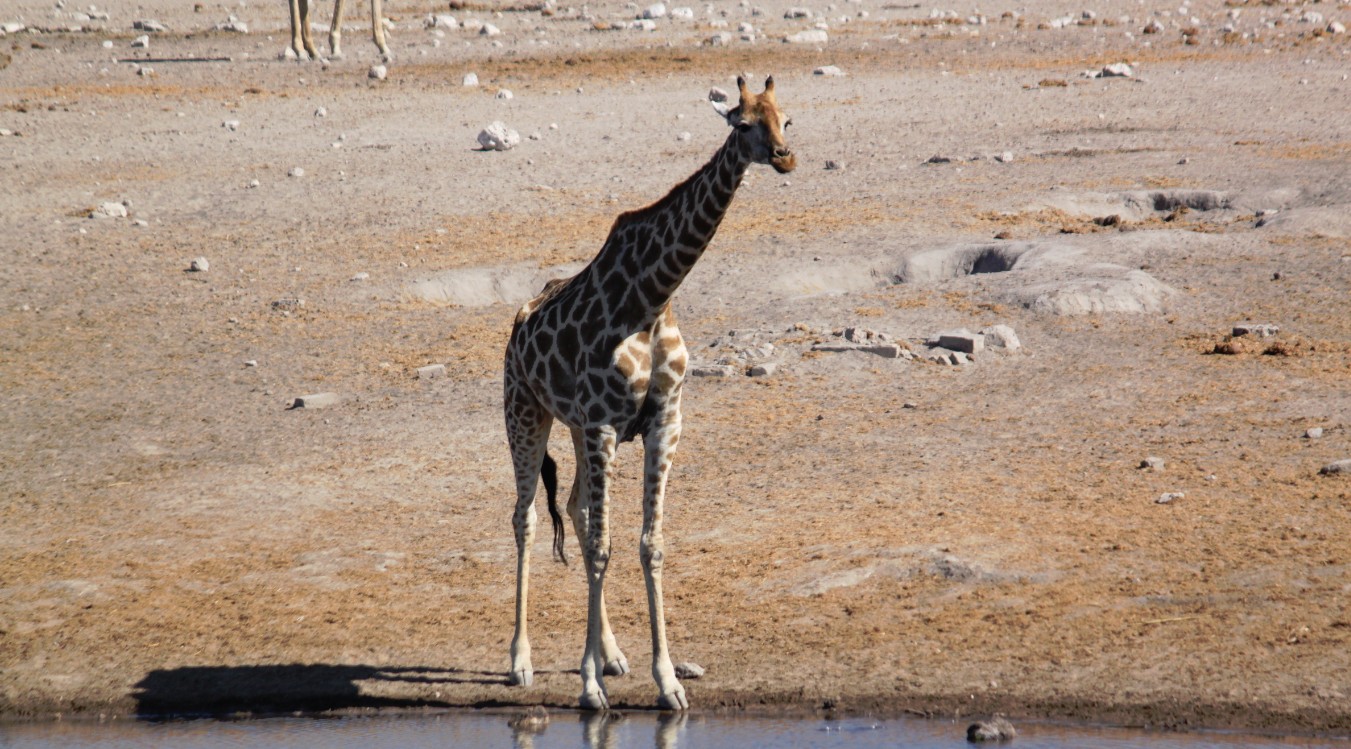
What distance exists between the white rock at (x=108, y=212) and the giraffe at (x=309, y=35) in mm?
10443

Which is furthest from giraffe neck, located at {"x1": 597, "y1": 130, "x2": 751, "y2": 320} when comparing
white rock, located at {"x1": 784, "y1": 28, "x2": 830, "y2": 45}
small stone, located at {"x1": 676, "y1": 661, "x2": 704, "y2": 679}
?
white rock, located at {"x1": 784, "y1": 28, "x2": 830, "y2": 45}

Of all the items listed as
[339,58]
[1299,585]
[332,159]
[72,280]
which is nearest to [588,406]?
[1299,585]

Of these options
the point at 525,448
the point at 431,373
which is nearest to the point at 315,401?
the point at 431,373

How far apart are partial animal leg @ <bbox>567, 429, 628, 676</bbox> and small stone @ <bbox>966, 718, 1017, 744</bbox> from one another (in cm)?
172

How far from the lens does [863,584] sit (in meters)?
7.62

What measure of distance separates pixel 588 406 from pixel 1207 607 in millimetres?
3133

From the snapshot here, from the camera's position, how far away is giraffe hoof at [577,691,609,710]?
21.7 ft

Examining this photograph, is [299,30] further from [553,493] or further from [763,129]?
[763,129]

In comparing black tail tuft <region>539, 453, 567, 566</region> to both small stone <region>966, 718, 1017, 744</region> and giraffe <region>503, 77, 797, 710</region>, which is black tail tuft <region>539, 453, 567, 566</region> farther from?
small stone <region>966, 718, 1017, 744</region>

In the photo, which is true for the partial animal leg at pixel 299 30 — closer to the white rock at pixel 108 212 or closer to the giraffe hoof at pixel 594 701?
the white rock at pixel 108 212

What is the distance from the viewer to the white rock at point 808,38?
87.3 feet

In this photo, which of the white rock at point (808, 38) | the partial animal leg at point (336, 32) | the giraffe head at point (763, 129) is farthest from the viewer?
the white rock at point (808, 38)

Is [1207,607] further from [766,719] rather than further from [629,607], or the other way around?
[629,607]

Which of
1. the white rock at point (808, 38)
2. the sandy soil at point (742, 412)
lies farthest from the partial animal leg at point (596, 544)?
the white rock at point (808, 38)
